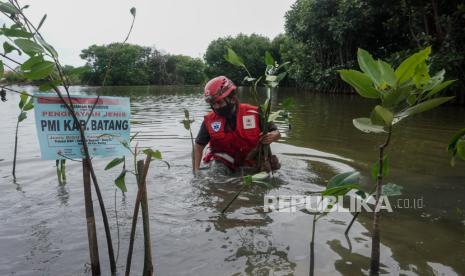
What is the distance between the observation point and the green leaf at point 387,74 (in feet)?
6.19

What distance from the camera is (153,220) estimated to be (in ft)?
12.9

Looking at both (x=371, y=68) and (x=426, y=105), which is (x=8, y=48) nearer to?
(x=371, y=68)

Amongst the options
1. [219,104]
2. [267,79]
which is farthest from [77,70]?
[219,104]

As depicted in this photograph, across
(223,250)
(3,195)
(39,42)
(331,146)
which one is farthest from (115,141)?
(331,146)

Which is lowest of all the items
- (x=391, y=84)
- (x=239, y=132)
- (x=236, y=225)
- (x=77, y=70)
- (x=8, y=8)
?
(x=236, y=225)

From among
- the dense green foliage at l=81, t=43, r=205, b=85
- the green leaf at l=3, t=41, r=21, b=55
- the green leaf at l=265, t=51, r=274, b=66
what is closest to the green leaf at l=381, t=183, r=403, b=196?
the green leaf at l=265, t=51, r=274, b=66

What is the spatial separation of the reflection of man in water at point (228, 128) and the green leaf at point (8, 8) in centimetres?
306

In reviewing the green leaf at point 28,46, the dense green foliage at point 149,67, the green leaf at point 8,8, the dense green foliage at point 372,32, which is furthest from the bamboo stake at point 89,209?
the dense green foliage at point 149,67

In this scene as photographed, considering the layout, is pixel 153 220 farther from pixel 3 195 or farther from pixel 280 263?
pixel 3 195

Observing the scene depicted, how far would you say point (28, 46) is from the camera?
194 cm

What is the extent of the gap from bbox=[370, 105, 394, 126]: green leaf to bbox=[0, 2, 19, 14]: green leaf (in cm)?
191

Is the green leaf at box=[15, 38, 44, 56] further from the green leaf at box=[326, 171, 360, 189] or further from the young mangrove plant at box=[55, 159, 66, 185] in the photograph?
the young mangrove plant at box=[55, 159, 66, 185]

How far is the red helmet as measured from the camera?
16.3 ft

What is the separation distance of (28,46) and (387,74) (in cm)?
180
